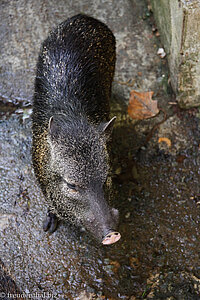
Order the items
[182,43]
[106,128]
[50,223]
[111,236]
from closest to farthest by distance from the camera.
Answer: [111,236]
[106,128]
[50,223]
[182,43]

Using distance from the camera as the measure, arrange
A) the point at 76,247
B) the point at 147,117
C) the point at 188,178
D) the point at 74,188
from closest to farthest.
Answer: the point at 74,188, the point at 76,247, the point at 188,178, the point at 147,117

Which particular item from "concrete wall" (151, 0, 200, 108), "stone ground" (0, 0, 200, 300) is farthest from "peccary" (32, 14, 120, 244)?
"concrete wall" (151, 0, 200, 108)

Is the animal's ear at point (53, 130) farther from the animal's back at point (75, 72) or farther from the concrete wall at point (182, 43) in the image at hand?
the concrete wall at point (182, 43)

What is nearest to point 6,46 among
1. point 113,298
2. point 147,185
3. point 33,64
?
point 33,64

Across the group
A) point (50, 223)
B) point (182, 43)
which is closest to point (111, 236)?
point (50, 223)

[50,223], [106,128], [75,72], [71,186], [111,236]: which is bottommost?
[50,223]

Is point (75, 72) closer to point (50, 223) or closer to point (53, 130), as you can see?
point (53, 130)

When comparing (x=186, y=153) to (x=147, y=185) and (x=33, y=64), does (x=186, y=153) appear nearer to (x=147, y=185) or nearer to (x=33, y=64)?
(x=147, y=185)
